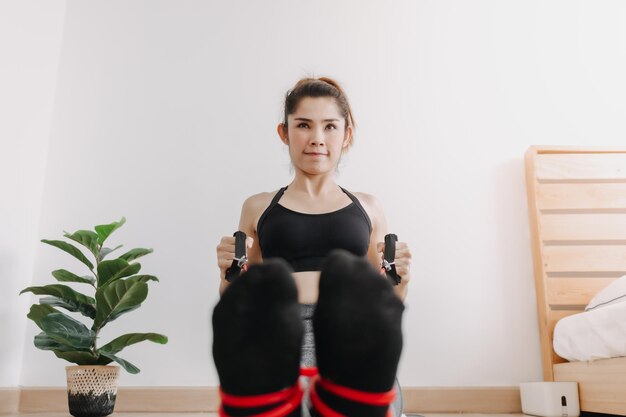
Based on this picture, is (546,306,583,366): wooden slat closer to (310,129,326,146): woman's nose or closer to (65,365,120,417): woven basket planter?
(310,129,326,146): woman's nose

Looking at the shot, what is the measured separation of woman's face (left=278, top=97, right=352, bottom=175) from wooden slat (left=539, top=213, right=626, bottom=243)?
96 cm

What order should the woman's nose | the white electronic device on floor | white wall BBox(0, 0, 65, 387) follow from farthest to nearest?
1. white wall BBox(0, 0, 65, 387)
2. the white electronic device on floor
3. the woman's nose

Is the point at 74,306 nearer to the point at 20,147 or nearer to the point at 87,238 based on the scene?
the point at 87,238

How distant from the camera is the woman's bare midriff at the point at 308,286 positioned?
3.33 ft

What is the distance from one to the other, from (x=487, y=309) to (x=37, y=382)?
152 cm

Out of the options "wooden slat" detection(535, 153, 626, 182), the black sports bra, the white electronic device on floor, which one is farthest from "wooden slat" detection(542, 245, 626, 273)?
the black sports bra

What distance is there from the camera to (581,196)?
70.7 inches

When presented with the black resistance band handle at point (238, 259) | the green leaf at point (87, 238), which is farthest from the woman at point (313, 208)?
the green leaf at point (87, 238)

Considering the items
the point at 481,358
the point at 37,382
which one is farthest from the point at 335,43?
the point at 37,382

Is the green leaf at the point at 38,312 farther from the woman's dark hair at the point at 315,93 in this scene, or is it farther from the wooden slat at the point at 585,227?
the wooden slat at the point at 585,227

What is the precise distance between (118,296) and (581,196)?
1.55 meters

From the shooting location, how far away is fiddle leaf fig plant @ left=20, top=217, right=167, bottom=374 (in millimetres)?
1409

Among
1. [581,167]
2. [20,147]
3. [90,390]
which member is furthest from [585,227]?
[20,147]

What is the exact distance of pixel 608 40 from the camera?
6.59ft
